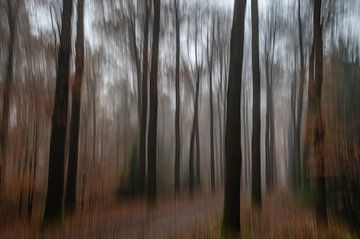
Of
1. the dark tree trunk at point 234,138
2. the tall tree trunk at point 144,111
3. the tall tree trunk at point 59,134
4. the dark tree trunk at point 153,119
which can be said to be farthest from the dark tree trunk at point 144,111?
the dark tree trunk at point 234,138

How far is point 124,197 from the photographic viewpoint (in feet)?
67.6

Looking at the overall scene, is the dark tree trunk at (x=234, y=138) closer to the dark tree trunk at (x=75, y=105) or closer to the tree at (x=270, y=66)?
the dark tree trunk at (x=75, y=105)

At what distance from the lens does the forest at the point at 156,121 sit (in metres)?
12.0

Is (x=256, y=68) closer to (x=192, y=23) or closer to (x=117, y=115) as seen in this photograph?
(x=192, y=23)

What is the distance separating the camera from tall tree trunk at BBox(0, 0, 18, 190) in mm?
18328

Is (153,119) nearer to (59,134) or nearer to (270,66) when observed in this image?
(59,134)

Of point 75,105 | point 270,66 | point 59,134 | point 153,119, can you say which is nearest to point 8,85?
point 75,105

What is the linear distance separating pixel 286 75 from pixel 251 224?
24.0 meters

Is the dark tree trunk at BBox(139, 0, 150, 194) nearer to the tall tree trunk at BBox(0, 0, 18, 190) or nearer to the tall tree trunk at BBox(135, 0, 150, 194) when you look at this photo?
the tall tree trunk at BBox(135, 0, 150, 194)

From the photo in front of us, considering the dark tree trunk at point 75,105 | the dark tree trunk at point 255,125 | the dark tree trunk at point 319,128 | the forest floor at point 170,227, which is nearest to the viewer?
the forest floor at point 170,227

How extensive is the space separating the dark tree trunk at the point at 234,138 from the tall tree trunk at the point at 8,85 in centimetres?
1208

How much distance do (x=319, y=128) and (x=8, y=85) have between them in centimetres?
1492

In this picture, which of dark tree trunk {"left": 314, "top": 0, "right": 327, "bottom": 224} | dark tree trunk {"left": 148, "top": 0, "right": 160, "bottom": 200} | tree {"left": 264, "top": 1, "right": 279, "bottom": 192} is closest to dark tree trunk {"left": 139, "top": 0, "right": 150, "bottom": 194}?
dark tree trunk {"left": 148, "top": 0, "right": 160, "bottom": 200}

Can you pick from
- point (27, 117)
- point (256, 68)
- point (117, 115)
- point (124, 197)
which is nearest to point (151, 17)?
point (256, 68)
